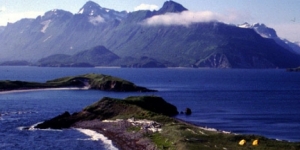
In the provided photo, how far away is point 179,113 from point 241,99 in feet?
178

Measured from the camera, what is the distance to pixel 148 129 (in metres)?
93.1

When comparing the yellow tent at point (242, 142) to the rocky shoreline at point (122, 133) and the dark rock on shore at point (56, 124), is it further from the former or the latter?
the dark rock on shore at point (56, 124)

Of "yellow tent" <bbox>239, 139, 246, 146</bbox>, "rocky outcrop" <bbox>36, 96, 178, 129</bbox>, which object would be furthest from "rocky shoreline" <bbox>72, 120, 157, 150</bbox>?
"yellow tent" <bbox>239, 139, 246, 146</bbox>

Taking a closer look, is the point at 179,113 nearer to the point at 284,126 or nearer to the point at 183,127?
the point at 284,126

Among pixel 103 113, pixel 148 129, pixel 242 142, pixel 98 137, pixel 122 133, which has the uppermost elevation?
pixel 103 113

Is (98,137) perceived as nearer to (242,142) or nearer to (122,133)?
(122,133)

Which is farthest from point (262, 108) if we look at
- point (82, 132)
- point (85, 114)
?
point (82, 132)

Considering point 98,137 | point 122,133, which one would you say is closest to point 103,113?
point 122,133

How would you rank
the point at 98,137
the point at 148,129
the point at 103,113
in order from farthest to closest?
the point at 103,113, the point at 98,137, the point at 148,129

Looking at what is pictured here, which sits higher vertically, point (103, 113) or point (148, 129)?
point (103, 113)

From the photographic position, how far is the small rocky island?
7500 centimetres

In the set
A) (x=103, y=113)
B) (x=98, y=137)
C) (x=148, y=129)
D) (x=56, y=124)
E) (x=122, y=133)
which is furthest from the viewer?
(x=103, y=113)

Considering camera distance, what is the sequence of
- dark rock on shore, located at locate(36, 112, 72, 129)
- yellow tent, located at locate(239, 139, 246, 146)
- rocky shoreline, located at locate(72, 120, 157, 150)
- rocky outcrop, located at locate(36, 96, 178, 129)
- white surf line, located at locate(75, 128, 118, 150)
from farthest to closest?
1. rocky outcrop, located at locate(36, 96, 178, 129)
2. dark rock on shore, located at locate(36, 112, 72, 129)
3. white surf line, located at locate(75, 128, 118, 150)
4. rocky shoreline, located at locate(72, 120, 157, 150)
5. yellow tent, located at locate(239, 139, 246, 146)

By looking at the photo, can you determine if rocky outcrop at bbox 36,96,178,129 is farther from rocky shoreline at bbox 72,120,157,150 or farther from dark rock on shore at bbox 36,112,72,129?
rocky shoreline at bbox 72,120,157,150
